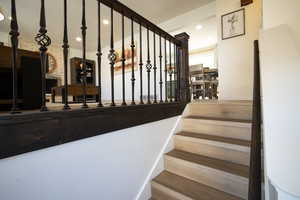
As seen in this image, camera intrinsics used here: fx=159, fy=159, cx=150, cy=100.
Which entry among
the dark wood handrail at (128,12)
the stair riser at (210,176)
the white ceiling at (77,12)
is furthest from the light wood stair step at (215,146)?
the white ceiling at (77,12)

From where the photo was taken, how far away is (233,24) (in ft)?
10.7

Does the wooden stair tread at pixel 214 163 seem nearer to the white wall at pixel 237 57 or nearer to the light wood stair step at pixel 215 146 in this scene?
the light wood stair step at pixel 215 146

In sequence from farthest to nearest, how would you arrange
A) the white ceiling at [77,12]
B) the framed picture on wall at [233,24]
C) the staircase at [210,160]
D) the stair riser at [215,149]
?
1. the white ceiling at [77,12]
2. the framed picture on wall at [233,24]
3. the stair riser at [215,149]
4. the staircase at [210,160]

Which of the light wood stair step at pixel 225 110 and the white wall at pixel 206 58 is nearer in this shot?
the light wood stair step at pixel 225 110

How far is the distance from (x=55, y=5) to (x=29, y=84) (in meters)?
3.36

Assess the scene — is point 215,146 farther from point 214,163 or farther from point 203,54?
point 203,54

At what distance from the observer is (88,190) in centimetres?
112

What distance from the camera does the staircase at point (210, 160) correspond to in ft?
4.56

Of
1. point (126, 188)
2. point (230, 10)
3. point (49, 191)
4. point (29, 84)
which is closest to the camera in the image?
point (49, 191)

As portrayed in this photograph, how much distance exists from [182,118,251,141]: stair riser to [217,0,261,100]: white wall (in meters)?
1.69

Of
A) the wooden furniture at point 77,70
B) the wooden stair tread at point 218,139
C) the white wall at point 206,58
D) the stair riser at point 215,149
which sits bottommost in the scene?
the stair riser at point 215,149

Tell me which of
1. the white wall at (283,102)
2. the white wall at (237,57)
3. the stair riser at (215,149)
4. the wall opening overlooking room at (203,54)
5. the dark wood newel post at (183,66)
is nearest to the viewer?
the white wall at (283,102)

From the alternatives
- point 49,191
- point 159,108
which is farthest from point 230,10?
point 49,191

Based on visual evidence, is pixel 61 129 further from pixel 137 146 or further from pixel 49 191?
pixel 137 146
